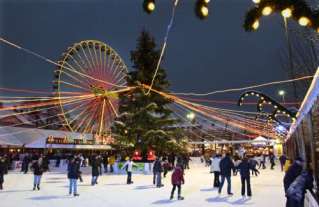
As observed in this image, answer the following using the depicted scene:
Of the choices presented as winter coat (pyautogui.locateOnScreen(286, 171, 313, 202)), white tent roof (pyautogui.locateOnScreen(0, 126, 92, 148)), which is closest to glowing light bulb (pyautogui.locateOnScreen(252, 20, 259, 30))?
winter coat (pyautogui.locateOnScreen(286, 171, 313, 202))

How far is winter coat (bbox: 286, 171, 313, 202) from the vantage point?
17.1 feet

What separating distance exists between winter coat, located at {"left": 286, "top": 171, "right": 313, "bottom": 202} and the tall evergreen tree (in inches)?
790

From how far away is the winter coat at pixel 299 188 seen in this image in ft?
17.1

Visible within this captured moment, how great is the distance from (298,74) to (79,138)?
85.5 feet

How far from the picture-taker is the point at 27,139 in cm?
3334

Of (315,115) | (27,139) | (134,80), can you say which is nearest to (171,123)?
(134,80)

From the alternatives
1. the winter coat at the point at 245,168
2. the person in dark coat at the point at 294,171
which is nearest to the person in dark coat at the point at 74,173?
the winter coat at the point at 245,168

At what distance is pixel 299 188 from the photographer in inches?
215

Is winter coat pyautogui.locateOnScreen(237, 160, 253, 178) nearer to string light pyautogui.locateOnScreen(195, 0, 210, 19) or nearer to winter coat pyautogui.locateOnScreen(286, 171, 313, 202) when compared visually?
winter coat pyautogui.locateOnScreen(286, 171, 313, 202)

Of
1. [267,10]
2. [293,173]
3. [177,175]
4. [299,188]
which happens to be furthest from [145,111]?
[267,10]

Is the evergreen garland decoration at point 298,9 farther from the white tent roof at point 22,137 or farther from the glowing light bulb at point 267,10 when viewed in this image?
the white tent roof at point 22,137

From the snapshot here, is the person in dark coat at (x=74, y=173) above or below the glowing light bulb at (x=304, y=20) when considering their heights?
below

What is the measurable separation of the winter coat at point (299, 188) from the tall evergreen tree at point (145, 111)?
20067 millimetres

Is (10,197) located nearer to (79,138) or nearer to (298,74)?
(298,74)
